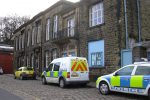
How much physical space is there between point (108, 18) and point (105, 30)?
1001mm

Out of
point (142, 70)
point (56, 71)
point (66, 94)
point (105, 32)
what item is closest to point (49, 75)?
point (56, 71)

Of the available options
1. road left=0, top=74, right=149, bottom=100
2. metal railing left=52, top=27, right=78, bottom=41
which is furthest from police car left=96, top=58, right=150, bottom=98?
metal railing left=52, top=27, right=78, bottom=41

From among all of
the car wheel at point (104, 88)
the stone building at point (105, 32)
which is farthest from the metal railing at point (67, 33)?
the car wheel at point (104, 88)

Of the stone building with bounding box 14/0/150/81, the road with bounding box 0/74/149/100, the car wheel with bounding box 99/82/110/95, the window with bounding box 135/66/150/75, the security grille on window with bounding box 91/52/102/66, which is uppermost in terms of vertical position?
the stone building with bounding box 14/0/150/81

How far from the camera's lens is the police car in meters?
7.18

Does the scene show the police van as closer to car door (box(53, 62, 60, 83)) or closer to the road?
car door (box(53, 62, 60, 83))

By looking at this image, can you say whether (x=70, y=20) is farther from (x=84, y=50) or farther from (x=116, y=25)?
(x=116, y=25)

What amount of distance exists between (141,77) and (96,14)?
31.6 feet

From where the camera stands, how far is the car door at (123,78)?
7849 mm

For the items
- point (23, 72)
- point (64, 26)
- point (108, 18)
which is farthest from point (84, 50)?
point (23, 72)

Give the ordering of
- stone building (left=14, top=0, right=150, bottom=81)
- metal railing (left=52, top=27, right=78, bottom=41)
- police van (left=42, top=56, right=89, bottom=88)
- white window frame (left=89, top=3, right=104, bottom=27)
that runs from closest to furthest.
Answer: police van (left=42, top=56, right=89, bottom=88)
stone building (left=14, top=0, right=150, bottom=81)
white window frame (left=89, top=3, right=104, bottom=27)
metal railing (left=52, top=27, right=78, bottom=41)

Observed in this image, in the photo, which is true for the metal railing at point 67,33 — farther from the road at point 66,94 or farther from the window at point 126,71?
the window at point 126,71

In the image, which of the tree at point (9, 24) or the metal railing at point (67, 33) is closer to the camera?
the metal railing at point (67, 33)

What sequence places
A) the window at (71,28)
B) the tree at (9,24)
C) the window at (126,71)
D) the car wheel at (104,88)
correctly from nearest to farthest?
the window at (126,71)
the car wheel at (104,88)
the window at (71,28)
the tree at (9,24)
